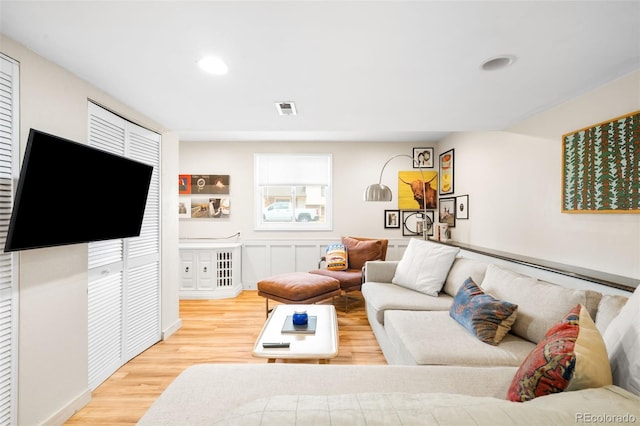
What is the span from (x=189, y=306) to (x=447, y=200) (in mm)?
4135

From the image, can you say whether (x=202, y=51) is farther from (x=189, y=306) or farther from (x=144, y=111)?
(x=189, y=306)

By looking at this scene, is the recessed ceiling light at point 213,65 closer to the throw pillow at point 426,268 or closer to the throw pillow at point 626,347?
the throw pillow at point 626,347

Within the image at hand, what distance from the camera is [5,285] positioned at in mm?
1460

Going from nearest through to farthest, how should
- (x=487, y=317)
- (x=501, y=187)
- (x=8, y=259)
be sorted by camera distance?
(x=8, y=259) → (x=487, y=317) → (x=501, y=187)

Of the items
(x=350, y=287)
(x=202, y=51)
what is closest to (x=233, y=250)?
(x=350, y=287)

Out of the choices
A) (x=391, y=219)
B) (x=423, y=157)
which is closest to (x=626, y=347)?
(x=391, y=219)

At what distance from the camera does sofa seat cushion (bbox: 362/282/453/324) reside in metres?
2.42

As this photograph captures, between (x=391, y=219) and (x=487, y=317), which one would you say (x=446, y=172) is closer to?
(x=391, y=219)

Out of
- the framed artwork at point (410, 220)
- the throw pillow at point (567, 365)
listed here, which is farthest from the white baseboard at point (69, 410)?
the framed artwork at point (410, 220)

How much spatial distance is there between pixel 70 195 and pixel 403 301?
254cm

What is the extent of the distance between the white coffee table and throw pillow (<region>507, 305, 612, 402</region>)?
43.4 inches

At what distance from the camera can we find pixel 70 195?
1670 mm

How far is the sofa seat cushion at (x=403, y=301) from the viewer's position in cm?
242

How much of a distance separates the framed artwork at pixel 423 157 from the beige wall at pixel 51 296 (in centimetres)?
424
